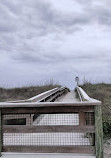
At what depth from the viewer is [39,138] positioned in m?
5.02

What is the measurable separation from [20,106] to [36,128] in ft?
1.53

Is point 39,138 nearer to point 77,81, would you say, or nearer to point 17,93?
point 17,93

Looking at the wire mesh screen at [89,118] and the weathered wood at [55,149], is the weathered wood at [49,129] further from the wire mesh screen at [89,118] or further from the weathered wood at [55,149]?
the wire mesh screen at [89,118]

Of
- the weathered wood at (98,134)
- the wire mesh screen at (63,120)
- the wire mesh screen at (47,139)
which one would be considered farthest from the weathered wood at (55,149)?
the wire mesh screen at (63,120)

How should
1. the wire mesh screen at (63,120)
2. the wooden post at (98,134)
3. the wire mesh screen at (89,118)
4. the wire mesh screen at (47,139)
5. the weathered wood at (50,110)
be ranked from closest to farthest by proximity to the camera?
the wooden post at (98,134) → the weathered wood at (50,110) → the wire mesh screen at (89,118) → the wire mesh screen at (47,139) → the wire mesh screen at (63,120)

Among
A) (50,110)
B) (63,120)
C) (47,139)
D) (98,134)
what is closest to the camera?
(98,134)

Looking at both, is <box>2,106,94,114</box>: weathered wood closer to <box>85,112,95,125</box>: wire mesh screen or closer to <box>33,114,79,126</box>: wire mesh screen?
<box>85,112,95,125</box>: wire mesh screen

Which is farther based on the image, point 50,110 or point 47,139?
point 47,139

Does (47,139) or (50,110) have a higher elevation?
(50,110)

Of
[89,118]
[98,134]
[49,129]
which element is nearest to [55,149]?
[49,129]

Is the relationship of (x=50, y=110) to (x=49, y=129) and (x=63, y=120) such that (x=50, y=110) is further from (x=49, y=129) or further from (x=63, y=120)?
(x=63, y=120)

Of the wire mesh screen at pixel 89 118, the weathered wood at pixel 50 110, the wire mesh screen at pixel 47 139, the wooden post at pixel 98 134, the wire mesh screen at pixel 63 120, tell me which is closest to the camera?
the wooden post at pixel 98 134

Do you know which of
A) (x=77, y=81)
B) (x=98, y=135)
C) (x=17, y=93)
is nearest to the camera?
(x=98, y=135)

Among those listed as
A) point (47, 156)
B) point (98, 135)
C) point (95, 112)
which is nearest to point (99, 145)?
point (98, 135)
